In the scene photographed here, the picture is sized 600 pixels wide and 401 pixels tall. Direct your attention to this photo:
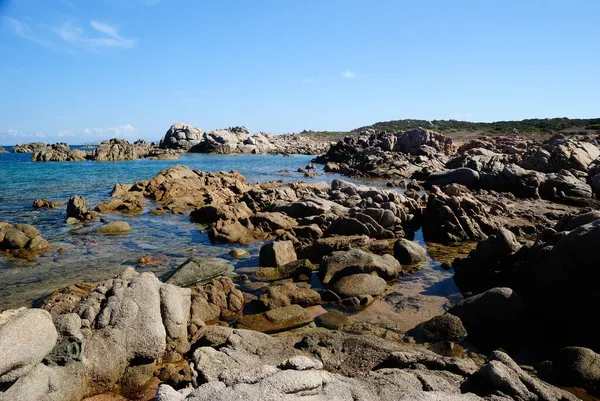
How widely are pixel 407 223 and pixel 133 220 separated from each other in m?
14.9

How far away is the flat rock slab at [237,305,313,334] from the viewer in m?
8.82

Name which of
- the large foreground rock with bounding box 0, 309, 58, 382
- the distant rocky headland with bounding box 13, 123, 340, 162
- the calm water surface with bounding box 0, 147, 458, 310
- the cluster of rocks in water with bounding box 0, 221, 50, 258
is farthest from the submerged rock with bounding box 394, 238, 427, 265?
the distant rocky headland with bounding box 13, 123, 340, 162

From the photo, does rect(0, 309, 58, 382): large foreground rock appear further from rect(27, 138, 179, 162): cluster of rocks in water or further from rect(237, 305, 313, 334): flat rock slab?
rect(27, 138, 179, 162): cluster of rocks in water

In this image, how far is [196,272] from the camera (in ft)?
39.5

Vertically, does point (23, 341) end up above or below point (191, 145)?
below

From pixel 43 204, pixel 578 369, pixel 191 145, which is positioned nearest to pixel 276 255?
pixel 578 369

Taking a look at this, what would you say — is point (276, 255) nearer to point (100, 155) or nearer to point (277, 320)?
point (277, 320)

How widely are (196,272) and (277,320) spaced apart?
13.2ft

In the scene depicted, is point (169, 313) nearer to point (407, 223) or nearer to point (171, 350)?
point (171, 350)

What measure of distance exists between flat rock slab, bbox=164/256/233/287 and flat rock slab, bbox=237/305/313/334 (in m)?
3.06

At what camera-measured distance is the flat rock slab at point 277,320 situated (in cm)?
882

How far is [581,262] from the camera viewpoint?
8.91 meters

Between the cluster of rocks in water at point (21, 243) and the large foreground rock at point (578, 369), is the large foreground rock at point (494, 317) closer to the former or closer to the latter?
the large foreground rock at point (578, 369)

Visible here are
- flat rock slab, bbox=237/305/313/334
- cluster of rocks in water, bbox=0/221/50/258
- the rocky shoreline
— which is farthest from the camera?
cluster of rocks in water, bbox=0/221/50/258
